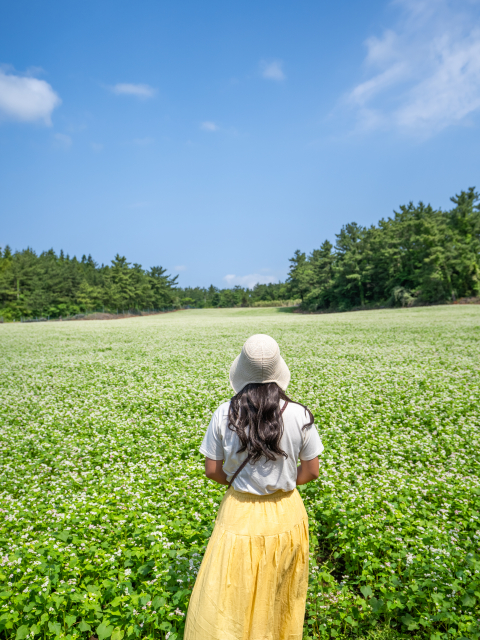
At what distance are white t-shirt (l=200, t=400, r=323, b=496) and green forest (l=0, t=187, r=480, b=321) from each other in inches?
2372

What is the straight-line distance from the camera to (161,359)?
17.8 metres

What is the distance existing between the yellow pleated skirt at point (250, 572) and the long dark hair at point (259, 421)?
377mm

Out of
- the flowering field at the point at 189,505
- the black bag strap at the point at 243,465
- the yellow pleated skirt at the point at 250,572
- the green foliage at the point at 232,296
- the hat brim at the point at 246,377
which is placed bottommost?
the flowering field at the point at 189,505

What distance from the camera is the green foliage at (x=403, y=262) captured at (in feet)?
186

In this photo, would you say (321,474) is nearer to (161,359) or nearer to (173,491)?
(173,491)

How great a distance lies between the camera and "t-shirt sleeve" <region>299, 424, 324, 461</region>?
99.3 inches

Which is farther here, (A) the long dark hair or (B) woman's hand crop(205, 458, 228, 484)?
(B) woman's hand crop(205, 458, 228, 484)

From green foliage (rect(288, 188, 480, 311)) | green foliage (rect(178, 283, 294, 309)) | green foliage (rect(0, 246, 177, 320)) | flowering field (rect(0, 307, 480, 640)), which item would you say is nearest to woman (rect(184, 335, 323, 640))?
flowering field (rect(0, 307, 480, 640))

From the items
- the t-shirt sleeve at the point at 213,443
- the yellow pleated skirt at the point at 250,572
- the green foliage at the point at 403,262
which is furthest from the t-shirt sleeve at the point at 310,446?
the green foliage at the point at 403,262

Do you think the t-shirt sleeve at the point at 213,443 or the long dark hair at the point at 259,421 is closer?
the long dark hair at the point at 259,421

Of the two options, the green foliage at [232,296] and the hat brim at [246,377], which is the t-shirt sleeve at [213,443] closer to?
the hat brim at [246,377]

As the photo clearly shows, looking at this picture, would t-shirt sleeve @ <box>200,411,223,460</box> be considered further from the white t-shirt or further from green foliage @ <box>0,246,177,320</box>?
green foliage @ <box>0,246,177,320</box>

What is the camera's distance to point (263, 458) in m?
2.47

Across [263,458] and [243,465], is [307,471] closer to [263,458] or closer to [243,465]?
[263,458]
